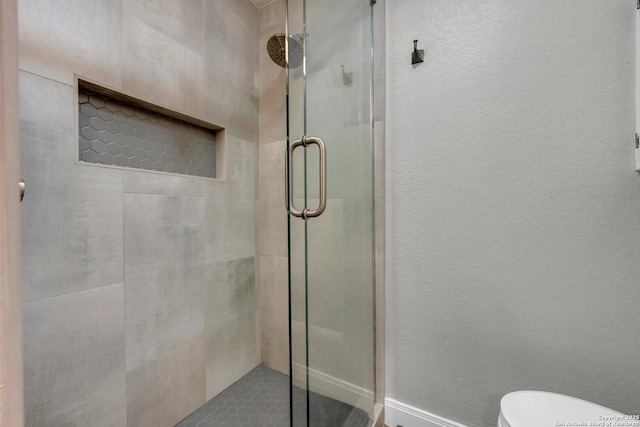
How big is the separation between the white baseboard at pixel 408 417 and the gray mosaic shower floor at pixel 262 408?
0.57 ft

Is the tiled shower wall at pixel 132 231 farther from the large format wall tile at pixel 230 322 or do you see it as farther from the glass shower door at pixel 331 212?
the glass shower door at pixel 331 212

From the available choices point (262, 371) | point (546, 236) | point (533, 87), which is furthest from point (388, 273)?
point (262, 371)

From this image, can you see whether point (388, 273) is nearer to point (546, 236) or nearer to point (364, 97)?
point (546, 236)

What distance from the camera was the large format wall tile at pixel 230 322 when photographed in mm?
1519

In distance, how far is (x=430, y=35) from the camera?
1233 millimetres

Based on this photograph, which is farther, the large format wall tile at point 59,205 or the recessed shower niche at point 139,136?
the recessed shower niche at point 139,136

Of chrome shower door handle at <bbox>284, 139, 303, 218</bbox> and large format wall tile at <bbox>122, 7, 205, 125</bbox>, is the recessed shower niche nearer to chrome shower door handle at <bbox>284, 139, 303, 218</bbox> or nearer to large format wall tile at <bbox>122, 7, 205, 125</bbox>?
large format wall tile at <bbox>122, 7, 205, 125</bbox>

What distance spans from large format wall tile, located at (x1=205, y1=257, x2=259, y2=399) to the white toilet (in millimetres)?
1320

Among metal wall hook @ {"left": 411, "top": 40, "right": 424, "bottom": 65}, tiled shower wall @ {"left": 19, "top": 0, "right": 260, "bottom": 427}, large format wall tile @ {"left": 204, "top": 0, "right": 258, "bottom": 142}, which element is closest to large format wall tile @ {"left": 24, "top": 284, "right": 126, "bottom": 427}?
tiled shower wall @ {"left": 19, "top": 0, "right": 260, "bottom": 427}

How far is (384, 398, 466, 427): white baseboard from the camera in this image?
1.24 meters

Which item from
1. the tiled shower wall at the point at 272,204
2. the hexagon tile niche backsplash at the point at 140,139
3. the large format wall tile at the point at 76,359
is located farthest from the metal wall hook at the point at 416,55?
the large format wall tile at the point at 76,359

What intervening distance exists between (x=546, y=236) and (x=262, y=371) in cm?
169

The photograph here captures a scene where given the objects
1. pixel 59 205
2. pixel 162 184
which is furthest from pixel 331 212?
pixel 59 205

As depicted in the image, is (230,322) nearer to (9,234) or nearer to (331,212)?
(331,212)
